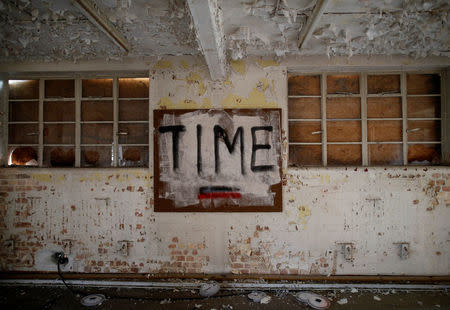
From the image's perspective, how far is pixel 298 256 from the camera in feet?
9.18

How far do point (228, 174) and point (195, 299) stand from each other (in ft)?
4.86

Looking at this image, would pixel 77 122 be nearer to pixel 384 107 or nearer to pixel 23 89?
pixel 23 89

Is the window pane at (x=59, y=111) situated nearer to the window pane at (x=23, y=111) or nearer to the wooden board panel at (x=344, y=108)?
the window pane at (x=23, y=111)

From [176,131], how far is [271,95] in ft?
4.29

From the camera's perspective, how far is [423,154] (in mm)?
2928

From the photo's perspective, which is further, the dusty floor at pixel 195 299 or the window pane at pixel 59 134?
the window pane at pixel 59 134

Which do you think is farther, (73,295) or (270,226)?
(270,226)

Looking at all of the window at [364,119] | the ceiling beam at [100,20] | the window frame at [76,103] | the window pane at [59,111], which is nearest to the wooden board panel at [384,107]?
the window at [364,119]

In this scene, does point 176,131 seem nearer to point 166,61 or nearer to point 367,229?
point 166,61

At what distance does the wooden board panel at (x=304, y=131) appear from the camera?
2.97 m

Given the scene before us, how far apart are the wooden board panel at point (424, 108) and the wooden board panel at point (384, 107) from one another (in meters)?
0.16

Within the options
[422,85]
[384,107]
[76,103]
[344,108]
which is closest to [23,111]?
[76,103]

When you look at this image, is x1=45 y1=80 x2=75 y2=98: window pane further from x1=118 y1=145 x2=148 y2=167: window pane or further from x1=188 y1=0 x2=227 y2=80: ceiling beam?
x1=188 y1=0 x2=227 y2=80: ceiling beam

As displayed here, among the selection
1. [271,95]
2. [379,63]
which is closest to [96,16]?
→ [271,95]
